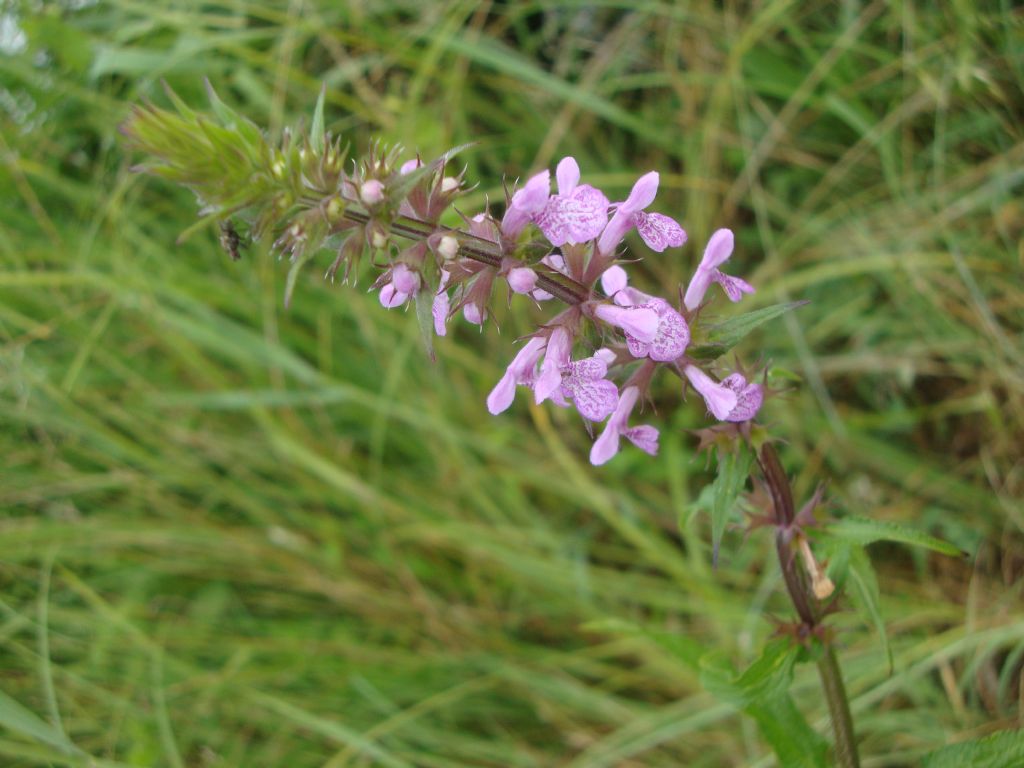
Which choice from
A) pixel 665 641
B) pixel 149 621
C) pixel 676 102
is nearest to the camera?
pixel 665 641

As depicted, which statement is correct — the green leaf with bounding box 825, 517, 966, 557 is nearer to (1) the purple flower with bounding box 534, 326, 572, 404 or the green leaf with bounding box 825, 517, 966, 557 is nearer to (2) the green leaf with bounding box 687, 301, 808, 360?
(2) the green leaf with bounding box 687, 301, 808, 360

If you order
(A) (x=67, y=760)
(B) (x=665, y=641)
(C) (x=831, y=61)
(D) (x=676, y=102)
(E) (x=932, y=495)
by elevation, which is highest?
(C) (x=831, y=61)

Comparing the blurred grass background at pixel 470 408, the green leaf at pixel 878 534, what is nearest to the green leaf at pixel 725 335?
the green leaf at pixel 878 534

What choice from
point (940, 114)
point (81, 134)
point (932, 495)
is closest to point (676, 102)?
point (940, 114)

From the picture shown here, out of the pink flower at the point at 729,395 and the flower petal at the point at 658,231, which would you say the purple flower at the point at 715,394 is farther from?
the flower petal at the point at 658,231

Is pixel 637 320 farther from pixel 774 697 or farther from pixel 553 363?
pixel 774 697

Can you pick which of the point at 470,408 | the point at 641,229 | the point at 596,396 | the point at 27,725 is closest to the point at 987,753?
the point at 596,396

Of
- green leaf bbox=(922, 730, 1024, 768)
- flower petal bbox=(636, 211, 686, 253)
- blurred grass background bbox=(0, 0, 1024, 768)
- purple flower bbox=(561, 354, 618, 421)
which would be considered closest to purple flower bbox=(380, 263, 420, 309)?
purple flower bbox=(561, 354, 618, 421)

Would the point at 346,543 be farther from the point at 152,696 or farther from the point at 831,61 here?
the point at 831,61
